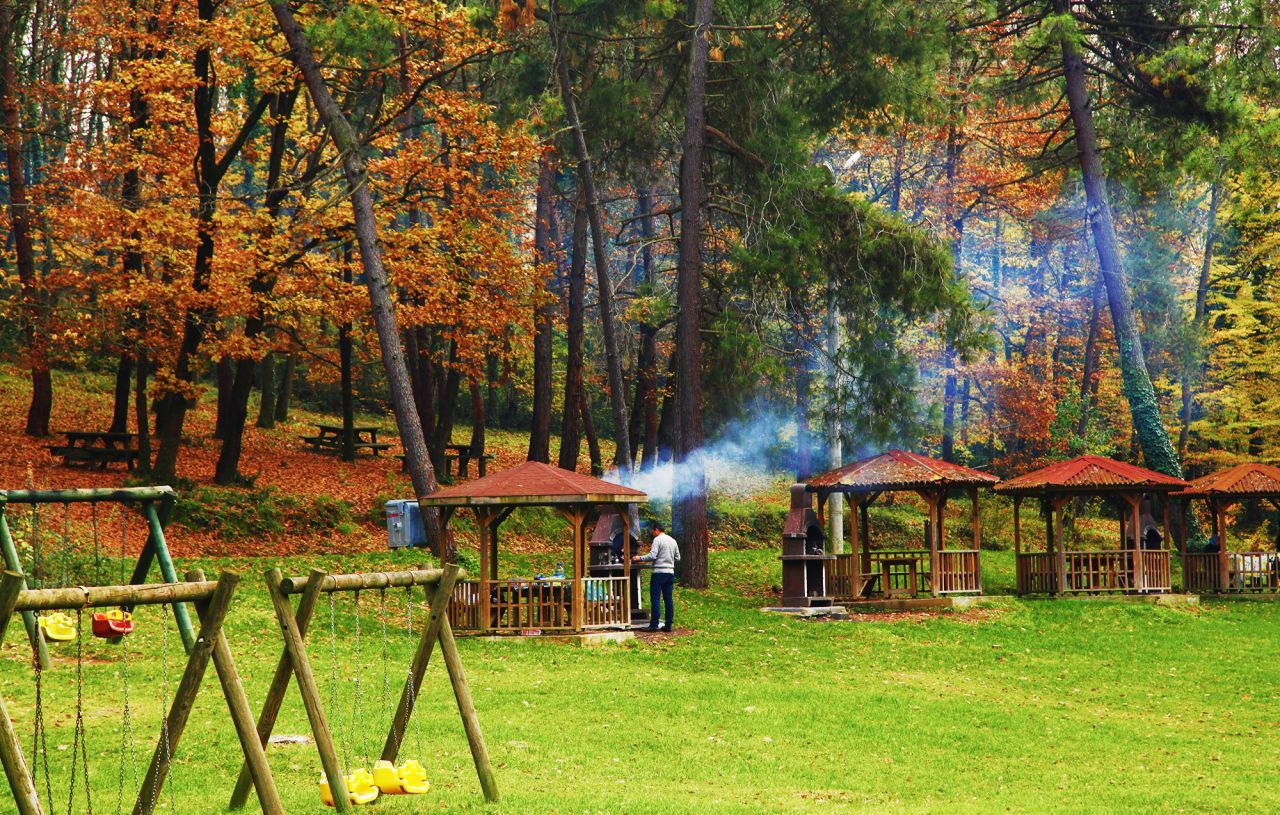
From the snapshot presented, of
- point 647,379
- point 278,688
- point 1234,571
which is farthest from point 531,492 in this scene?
point 1234,571

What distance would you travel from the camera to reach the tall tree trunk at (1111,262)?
93.2 feet

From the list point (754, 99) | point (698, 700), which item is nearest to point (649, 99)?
point (754, 99)

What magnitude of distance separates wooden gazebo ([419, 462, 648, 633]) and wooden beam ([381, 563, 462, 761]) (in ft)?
27.7

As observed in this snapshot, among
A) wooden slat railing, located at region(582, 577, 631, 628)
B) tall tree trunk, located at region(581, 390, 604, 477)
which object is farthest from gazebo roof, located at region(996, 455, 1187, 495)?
tall tree trunk, located at region(581, 390, 604, 477)

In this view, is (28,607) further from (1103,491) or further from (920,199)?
(920,199)

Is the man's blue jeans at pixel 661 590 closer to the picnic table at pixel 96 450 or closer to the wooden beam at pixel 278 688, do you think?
the wooden beam at pixel 278 688

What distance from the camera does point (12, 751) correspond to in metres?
6.79

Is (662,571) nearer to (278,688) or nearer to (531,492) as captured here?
(531,492)

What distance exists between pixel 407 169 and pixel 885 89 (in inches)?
360

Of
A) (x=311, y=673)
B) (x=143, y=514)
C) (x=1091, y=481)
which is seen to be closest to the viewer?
(x=311, y=673)

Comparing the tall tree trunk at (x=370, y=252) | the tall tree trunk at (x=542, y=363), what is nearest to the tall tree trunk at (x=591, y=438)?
the tall tree trunk at (x=542, y=363)

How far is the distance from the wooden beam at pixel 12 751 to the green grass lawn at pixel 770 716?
197 cm

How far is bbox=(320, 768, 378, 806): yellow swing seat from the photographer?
8.05 meters

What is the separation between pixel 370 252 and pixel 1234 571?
18.4 meters
